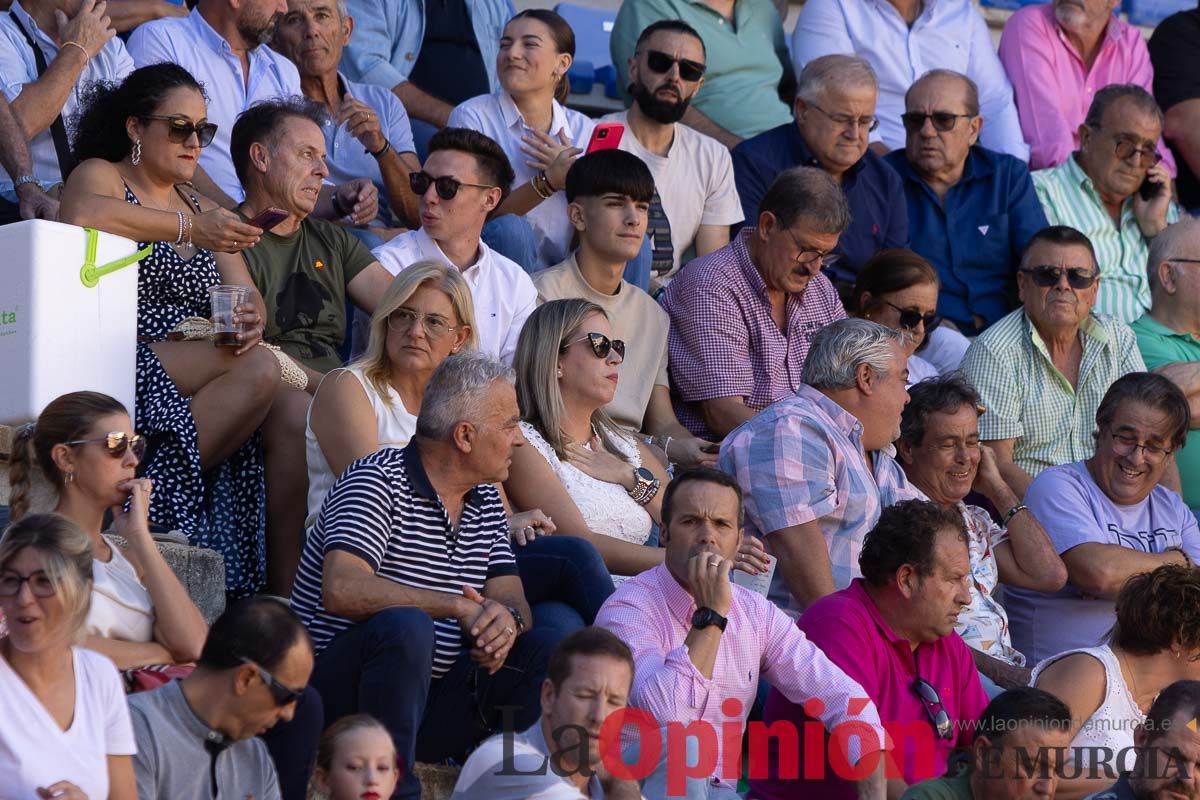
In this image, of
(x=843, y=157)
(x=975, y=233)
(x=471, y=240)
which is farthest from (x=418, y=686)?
(x=975, y=233)

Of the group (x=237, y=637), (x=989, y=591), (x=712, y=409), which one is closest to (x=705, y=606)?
(x=237, y=637)

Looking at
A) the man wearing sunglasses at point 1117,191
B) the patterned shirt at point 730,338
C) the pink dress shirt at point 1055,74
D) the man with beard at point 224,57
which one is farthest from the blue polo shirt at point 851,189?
the man with beard at point 224,57

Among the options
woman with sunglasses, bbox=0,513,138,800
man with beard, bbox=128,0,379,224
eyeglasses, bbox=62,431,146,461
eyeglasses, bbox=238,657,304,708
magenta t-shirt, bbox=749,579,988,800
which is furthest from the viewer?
man with beard, bbox=128,0,379,224

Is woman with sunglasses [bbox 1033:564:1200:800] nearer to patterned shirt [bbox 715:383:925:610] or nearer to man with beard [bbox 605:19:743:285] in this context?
patterned shirt [bbox 715:383:925:610]

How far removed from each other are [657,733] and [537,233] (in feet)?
10.1

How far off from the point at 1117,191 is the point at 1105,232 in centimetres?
18

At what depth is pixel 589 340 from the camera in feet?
18.6

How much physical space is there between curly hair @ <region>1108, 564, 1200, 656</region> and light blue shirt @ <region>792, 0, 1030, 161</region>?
12.8 feet

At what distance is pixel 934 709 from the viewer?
15.8 feet

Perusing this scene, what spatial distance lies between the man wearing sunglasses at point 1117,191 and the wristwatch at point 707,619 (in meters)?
4.03

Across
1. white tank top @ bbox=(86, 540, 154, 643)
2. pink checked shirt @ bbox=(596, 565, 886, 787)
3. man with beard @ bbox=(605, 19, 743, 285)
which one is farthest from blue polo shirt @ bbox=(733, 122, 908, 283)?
white tank top @ bbox=(86, 540, 154, 643)

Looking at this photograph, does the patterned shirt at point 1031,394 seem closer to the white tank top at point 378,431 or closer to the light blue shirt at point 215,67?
the white tank top at point 378,431

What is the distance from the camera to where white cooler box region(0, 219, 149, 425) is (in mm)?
4836

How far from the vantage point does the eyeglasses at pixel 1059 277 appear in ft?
Result: 23.0
